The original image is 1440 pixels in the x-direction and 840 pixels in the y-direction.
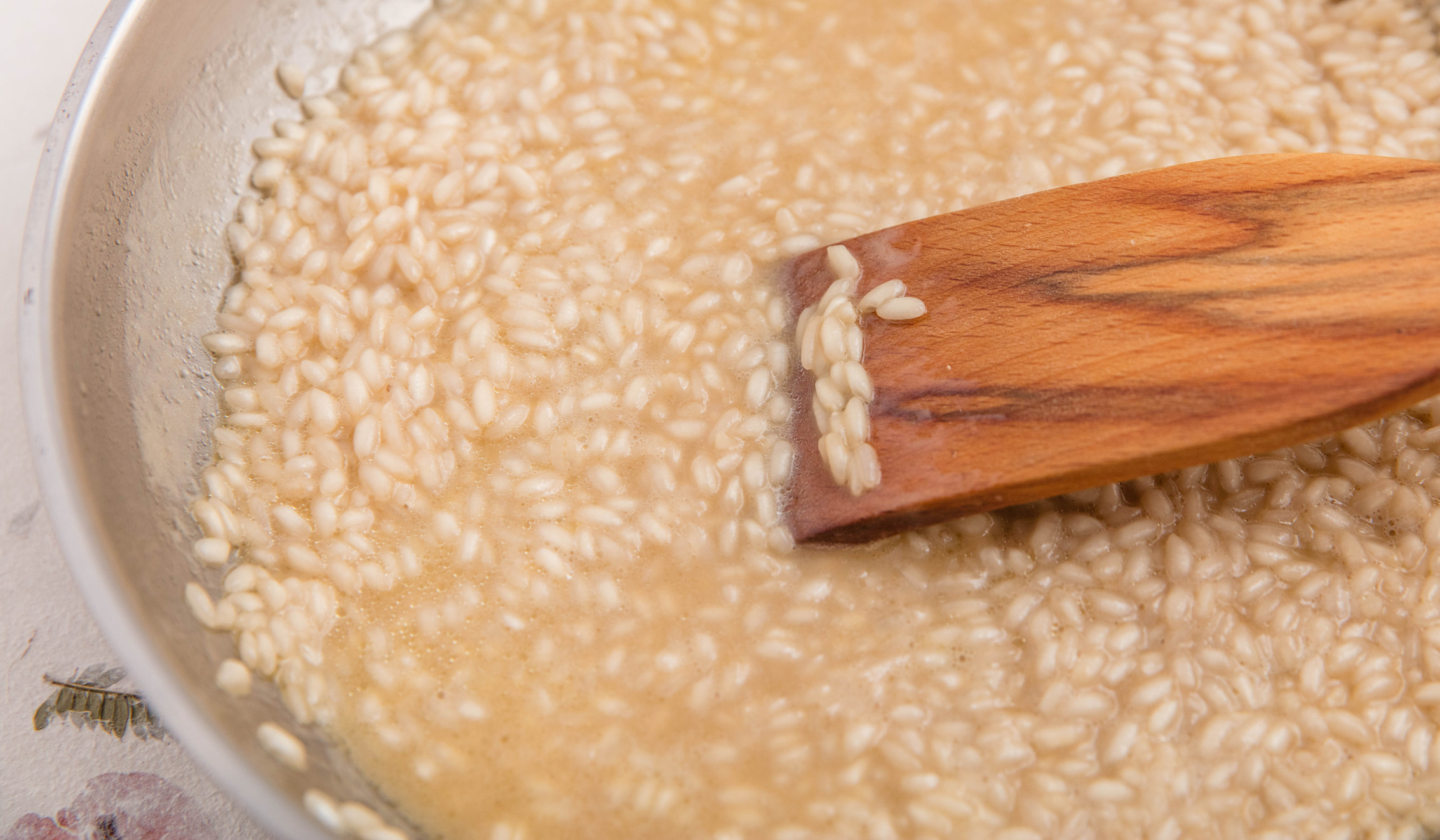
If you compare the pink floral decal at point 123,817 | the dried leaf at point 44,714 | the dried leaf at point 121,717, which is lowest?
the pink floral decal at point 123,817

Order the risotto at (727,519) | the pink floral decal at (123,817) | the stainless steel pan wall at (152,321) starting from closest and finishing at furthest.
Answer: the stainless steel pan wall at (152,321), the risotto at (727,519), the pink floral decal at (123,817)

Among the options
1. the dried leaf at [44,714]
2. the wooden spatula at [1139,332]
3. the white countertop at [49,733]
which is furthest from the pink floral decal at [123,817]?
the wooden spatula at [1139,332]

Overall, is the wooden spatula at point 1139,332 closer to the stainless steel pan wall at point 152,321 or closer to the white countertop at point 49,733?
the stainless steel pan wall at point 152,321

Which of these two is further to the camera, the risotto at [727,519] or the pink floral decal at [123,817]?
the pink floral decal at [123,817]

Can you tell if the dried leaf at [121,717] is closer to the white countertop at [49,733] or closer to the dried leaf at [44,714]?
the white countertop at [49,733]

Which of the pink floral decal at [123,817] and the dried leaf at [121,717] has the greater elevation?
the dried leaf at [121,717]

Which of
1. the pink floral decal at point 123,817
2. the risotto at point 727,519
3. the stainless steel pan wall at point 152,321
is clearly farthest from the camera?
the pink floral decal at point 123,817
